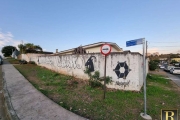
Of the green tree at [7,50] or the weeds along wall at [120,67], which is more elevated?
the green tree at [7,50]

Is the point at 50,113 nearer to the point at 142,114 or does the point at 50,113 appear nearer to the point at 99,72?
the point at 142,114

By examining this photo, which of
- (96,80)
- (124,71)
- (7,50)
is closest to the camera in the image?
(124,71)

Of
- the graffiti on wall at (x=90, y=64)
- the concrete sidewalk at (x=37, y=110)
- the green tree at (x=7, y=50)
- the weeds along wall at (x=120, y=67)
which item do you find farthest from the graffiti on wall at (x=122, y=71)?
the green tree at (x=7, y=50)

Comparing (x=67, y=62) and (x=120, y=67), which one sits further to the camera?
(x=67, y=62)

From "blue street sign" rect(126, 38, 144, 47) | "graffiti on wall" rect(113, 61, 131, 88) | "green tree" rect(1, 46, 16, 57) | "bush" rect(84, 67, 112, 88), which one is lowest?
"bush" rect(84, 67, 112, 88)

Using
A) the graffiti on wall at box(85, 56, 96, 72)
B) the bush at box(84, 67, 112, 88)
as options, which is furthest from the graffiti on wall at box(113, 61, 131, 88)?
the graffiti on wall at box(85, 56, 96, 72)

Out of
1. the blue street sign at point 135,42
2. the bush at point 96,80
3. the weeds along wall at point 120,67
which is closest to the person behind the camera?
the blue street sign at point 135,42

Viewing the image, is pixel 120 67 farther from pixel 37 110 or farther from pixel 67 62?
pixel 67 62

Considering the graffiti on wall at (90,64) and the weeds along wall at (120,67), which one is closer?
the weeds along wall at (120,67)

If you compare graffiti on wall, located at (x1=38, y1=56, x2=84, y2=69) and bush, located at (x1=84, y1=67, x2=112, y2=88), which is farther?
graffiti on wall, located at (x1=38, y1=56, x2=84, y2=69)

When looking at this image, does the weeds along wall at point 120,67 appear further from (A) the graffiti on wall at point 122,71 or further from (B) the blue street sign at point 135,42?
(B) the blue street sign at point 135,42

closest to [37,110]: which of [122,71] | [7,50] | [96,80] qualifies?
[96,80]

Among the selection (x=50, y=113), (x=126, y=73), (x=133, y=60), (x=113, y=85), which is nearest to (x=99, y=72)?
(x=113, y=85)

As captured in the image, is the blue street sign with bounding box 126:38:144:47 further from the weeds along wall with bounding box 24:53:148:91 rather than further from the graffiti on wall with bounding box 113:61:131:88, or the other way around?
the graffiti on wall with bounding box 113:61:131:88
